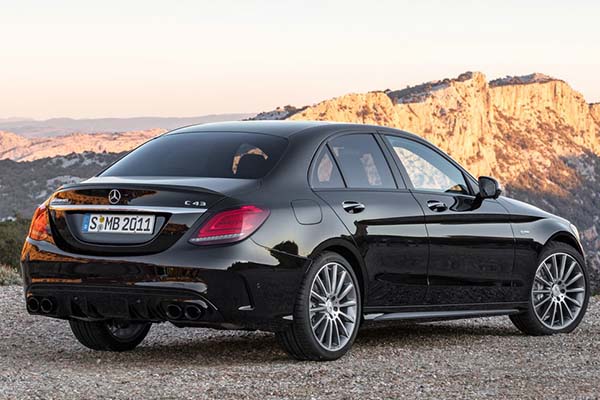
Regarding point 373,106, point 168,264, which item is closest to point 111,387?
point 168,264

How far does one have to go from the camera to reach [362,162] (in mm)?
8156

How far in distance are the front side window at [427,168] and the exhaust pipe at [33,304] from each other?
8.89 feet

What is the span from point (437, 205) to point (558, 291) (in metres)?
1.77

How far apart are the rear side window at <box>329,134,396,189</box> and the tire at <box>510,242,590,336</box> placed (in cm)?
187

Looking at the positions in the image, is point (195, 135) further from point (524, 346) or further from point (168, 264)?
point (524, 346)

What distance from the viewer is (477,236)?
29.1 ft

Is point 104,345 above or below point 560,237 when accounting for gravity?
below

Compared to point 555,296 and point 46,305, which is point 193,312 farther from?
point 555,296

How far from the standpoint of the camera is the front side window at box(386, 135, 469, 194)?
28.2ft

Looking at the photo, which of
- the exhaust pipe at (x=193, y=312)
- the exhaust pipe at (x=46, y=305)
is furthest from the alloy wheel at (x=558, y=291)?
the exhaust pipe at (x=46, y=305)

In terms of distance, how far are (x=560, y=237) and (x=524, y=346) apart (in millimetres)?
1317

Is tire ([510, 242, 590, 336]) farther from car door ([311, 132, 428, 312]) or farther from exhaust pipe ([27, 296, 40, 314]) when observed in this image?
exhaust pipe ([27, 296, 40, 314])

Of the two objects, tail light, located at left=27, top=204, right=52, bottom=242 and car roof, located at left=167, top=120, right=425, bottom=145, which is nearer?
tail light, located at left=27, top=204, right=52, bottom=242

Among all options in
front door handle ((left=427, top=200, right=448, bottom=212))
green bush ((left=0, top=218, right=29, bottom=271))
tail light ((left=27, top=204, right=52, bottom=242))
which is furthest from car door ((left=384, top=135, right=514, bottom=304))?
→ green bush ((left=0, top=218, right=29, bottom=271))
